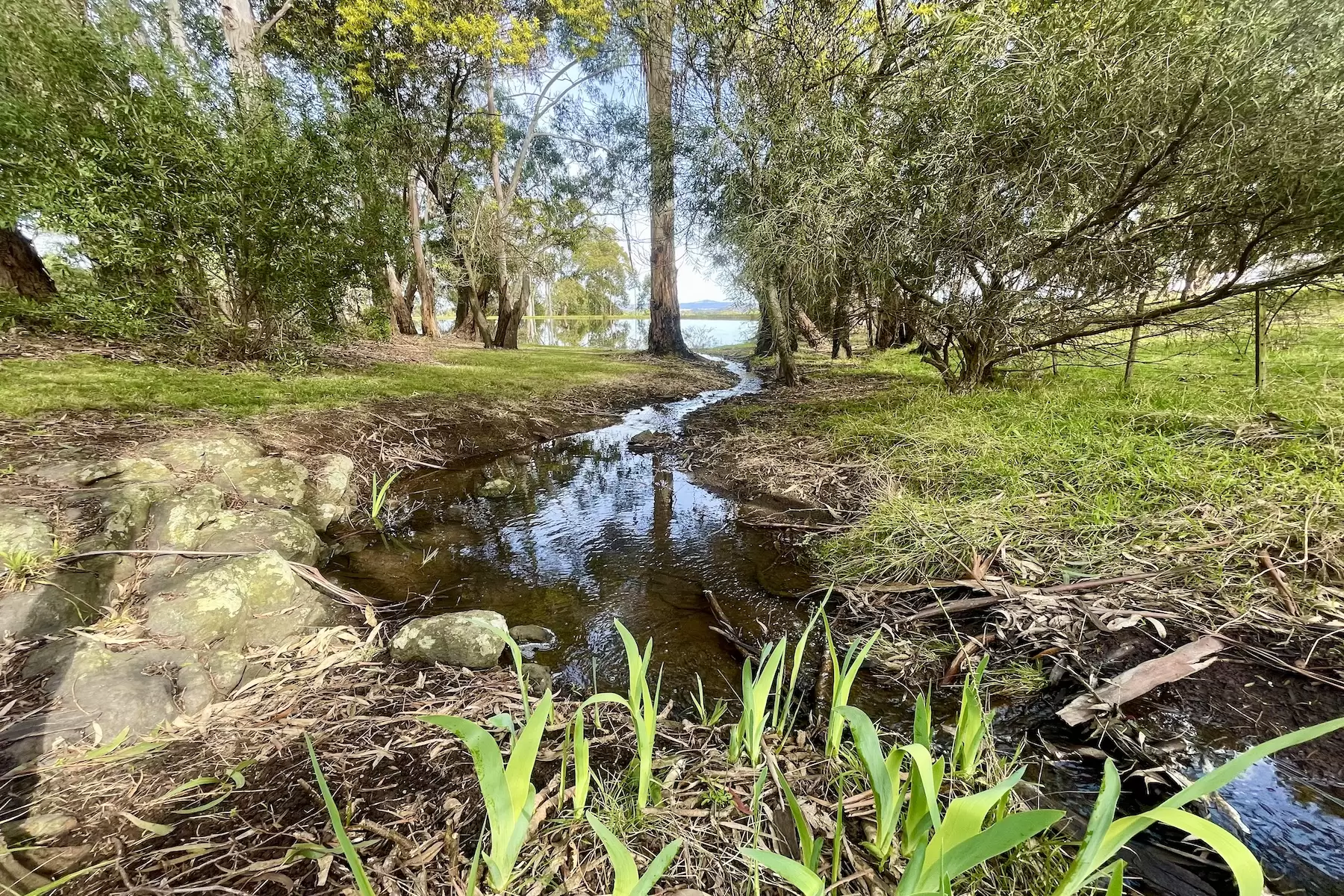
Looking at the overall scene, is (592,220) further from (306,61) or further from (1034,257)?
(1034,257)

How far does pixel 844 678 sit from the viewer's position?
1.40 m

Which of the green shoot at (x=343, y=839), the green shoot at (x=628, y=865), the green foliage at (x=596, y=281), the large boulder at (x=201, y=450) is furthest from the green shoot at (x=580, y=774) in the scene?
the green foliage at (x=596, y=281)

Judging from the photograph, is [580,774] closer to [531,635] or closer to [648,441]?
[531,635]

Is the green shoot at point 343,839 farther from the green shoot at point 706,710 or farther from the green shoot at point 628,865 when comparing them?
the green shoot at point 706,710

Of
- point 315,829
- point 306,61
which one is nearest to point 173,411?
point 315,829

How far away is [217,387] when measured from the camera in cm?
473

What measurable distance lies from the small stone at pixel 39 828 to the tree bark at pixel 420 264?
13054mm

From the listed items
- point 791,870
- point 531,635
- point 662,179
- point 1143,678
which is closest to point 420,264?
point 662,179

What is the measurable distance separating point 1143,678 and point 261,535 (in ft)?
13.7

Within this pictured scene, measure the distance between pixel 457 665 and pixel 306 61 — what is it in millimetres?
15035

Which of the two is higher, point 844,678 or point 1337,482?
point 1337,482

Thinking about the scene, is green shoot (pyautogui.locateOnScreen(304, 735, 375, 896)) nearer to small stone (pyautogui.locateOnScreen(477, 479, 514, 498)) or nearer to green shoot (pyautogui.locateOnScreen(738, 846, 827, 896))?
green shoot (pyautogui.locateOnScreen(738, 846, 827, 896))

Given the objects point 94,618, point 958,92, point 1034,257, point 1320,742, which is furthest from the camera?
point 1034,257

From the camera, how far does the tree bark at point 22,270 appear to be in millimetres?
5312
